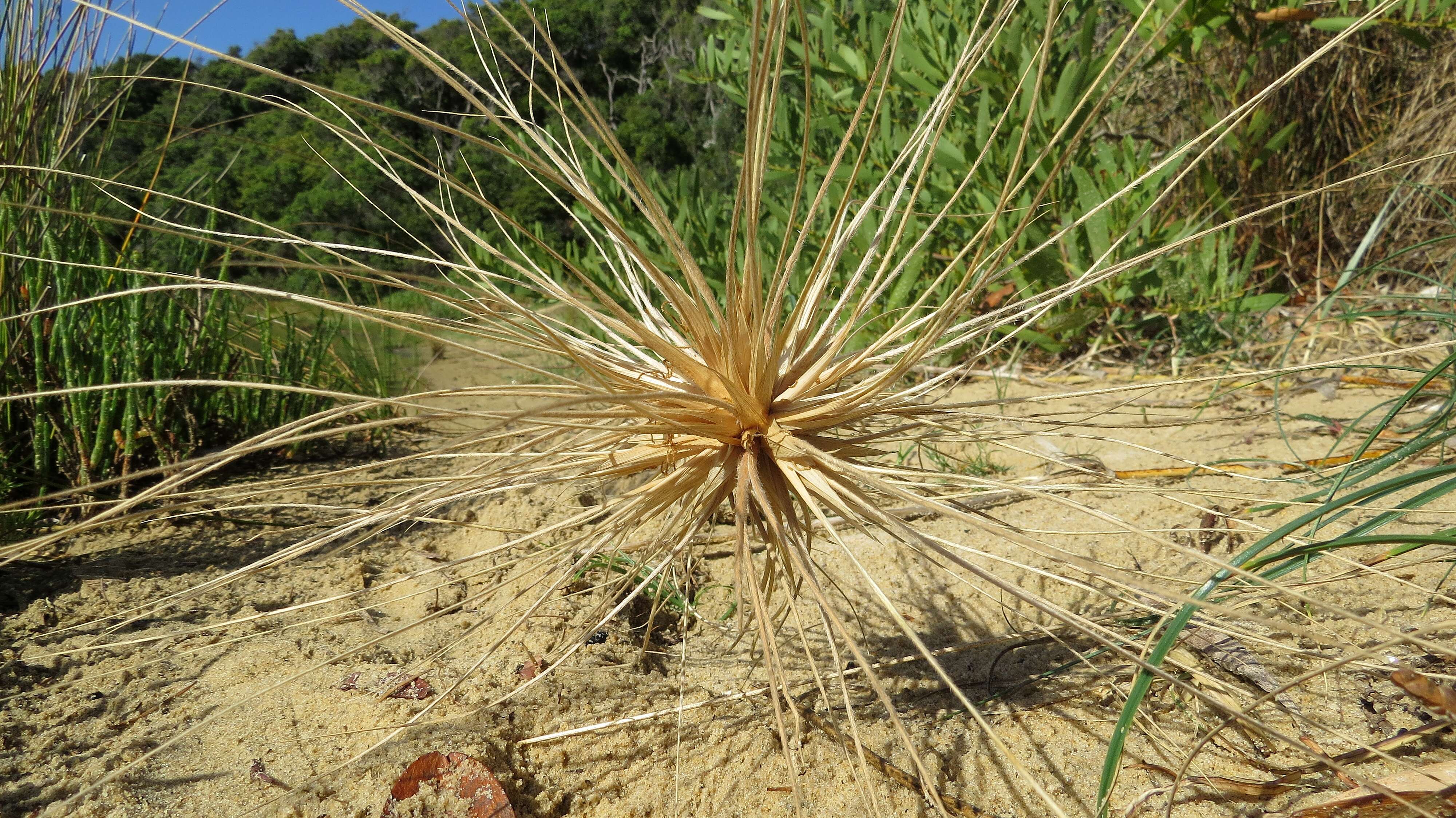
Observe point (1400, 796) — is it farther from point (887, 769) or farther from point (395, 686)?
point (395, 686)

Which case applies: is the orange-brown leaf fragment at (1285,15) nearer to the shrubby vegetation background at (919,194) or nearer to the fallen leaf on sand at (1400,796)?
the shrubby vegetation background at (919,194)

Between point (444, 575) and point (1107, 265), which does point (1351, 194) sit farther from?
point (444, 575)

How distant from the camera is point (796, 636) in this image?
4.45ft

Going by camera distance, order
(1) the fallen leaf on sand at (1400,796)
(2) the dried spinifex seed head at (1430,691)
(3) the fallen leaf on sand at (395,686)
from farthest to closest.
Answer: (3) the fallen leaf on sand at (395,686) < (2) the dried spinifex seed head at (1430,691) < (1) the fallen leaf on sand at (1400,796)

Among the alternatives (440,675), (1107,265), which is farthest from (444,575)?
(1107,265)

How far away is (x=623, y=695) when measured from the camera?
1185mm

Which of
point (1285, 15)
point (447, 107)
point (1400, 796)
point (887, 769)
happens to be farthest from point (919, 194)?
point (447, 107)

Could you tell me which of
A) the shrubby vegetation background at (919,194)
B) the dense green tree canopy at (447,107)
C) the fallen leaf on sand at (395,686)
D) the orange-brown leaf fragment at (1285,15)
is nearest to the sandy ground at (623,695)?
the fallen leaf on sand at (395,686)

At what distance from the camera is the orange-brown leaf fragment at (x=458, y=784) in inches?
37.6

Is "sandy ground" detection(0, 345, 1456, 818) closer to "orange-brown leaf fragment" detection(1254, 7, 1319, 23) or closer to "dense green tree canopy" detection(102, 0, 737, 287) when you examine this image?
"orange-brown leaf fragment" detection(1254, 7, 1319, 23)

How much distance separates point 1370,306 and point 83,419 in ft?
10.9

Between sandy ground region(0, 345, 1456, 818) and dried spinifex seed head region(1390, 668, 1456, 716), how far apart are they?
0.04m

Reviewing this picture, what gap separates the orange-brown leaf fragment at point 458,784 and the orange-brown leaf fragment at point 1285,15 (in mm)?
2827

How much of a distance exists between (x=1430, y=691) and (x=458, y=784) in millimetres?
1072
